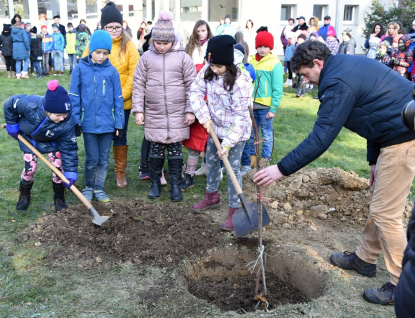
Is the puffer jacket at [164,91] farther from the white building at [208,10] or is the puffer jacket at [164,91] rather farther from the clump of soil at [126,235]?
the white building at [208,10]

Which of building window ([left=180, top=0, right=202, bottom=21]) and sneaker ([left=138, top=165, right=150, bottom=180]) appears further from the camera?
building window ([left=180, top=0, right=202, bottom=21])

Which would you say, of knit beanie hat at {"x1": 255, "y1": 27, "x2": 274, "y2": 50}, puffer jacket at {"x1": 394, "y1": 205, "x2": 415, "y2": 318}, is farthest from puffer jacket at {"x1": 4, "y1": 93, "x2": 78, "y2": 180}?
puffer jacket at {"x1": 394, "y1": 205, "x2": 415, "y2": 318}

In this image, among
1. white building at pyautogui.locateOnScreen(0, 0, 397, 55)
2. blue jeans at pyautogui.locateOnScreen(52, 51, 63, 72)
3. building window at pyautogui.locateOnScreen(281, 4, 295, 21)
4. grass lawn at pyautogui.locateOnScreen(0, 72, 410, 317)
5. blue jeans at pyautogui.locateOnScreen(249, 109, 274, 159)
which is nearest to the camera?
grass lawn at pyautogui.locateOnScreen(0, 72, 410, 317)

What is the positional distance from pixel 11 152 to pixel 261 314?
18.3 feet

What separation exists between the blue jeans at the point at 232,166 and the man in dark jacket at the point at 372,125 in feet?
4.08

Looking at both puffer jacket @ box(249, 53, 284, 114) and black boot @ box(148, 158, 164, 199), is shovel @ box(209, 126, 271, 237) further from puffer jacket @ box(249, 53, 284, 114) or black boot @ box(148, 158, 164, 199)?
puffer jacket @ box(249, 53, 284, 114)

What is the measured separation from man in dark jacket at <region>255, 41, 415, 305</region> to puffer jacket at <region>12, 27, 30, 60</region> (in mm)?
14339

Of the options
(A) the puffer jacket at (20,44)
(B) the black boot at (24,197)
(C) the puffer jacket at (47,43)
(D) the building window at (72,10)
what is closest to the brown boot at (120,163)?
(B) the black boot at (24,197)

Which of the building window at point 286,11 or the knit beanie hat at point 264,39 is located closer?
the knit beanie hat at point 264,39

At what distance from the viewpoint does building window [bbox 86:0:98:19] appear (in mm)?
23469

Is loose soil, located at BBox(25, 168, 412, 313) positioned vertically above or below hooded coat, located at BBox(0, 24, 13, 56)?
below

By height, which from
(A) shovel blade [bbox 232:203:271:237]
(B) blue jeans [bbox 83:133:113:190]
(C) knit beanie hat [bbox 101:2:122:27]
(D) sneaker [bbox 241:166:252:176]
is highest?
(C) knit beanie hat [bbox 101:2:122:27]

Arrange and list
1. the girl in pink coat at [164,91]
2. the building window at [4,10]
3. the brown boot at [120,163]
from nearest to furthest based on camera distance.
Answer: the girl in pink coat at [164,91], the brown boot at [120,163], the building window at [4,10]

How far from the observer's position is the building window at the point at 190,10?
24.5m
